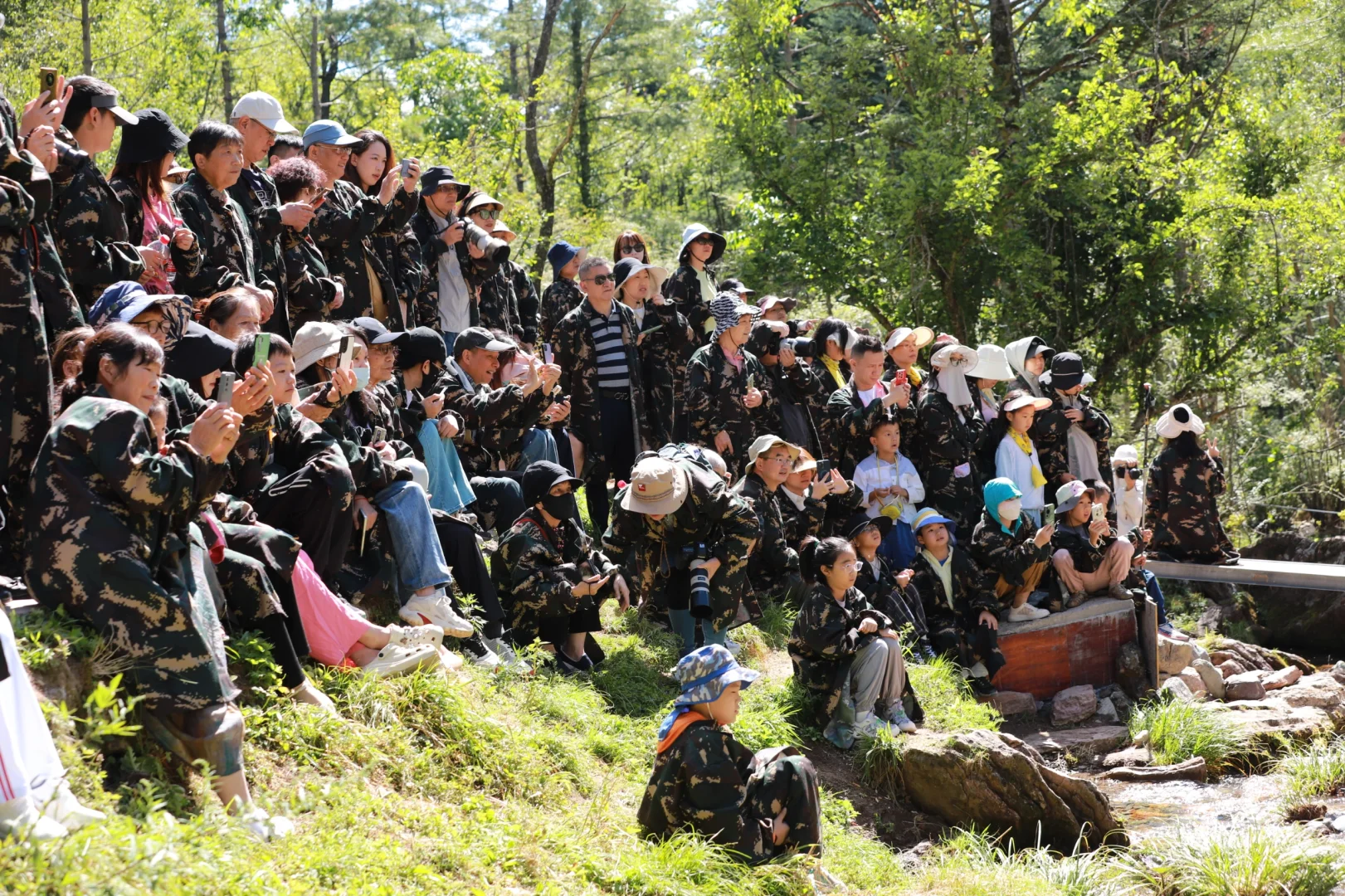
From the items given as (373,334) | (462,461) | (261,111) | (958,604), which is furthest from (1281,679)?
(261,111)

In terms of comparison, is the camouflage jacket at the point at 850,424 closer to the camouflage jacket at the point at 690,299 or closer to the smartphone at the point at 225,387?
the camouflage jacket at the point at 690,299

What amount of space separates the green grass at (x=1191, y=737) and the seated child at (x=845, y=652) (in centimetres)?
270

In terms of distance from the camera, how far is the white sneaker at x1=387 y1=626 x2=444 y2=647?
21.8 feet

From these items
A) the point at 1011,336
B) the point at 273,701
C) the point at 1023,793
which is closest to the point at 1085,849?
the point at 1023,793

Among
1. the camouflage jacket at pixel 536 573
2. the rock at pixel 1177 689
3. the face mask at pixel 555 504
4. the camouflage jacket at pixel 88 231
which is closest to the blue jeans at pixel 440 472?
the camouflage jacket at pixel 536 573

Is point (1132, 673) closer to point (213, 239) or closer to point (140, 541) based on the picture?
point (213, 239)

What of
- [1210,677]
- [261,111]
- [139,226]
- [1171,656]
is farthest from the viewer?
[1210,677]

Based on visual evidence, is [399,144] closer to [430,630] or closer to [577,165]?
[577,165]

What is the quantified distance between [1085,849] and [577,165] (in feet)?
69.8

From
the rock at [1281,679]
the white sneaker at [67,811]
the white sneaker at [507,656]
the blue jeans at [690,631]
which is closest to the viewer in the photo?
the white sneaker at [67,811]

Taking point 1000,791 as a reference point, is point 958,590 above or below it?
above

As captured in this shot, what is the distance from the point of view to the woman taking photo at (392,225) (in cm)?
924

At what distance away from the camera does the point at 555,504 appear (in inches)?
324

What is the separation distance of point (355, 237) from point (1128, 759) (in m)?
7.03
